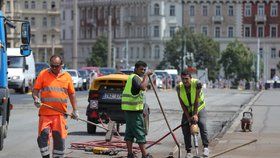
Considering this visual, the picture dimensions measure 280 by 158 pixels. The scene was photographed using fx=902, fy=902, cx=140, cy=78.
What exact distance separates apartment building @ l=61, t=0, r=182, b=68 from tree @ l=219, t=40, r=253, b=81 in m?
17.6

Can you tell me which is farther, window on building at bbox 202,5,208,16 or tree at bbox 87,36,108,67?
window on building at bbox 202,5,208,16

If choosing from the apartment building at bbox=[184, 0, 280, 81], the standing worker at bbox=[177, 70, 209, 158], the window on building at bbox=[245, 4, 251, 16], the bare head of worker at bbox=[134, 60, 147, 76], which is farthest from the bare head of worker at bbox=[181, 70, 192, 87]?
the window on building at bbox=[245, 4, 251, 16]

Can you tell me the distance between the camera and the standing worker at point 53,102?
14102 mm

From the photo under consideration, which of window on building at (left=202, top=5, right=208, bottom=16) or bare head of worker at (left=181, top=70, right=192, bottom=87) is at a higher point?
window on building at (left=202, top=5, right=208, bottom=16)

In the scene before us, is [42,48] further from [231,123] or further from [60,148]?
[60,148]

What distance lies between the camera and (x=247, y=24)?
153000 millimetres

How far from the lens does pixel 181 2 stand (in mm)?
156625

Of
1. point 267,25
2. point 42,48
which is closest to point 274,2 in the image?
point 267,25

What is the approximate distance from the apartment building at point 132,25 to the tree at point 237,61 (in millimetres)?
17648

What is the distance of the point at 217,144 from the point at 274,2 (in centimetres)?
13464

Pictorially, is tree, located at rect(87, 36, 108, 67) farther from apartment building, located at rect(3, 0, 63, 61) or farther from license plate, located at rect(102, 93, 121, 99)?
license plate, located at rect(102, 93, 121, 99)

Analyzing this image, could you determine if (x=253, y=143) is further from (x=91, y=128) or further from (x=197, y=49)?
(x=197, y=49)

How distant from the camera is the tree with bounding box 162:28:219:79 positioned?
13825 cm

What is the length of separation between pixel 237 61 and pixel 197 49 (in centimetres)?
684
